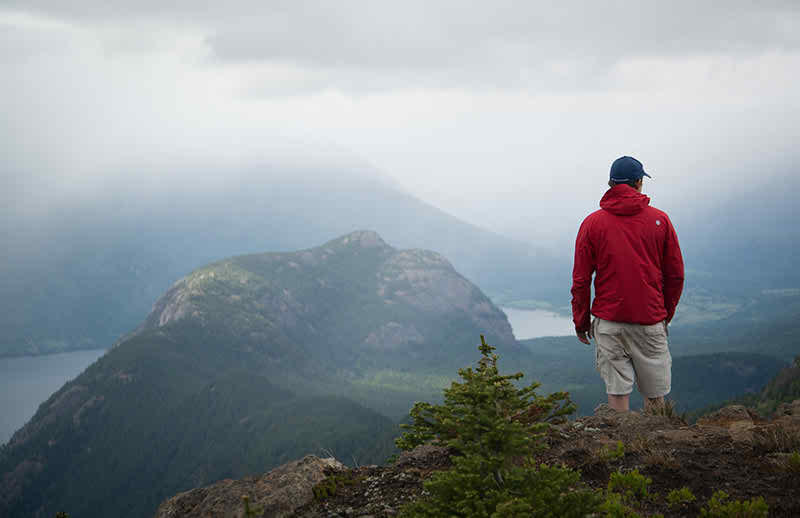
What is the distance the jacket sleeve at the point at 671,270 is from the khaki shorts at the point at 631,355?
422 mm

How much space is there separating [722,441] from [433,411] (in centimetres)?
487

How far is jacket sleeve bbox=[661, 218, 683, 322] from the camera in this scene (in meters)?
8.87

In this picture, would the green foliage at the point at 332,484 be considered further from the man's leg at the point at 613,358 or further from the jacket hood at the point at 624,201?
the jacket hood at the point at 624,201

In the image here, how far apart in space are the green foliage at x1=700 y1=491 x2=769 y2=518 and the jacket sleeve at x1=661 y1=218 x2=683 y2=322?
3229mm

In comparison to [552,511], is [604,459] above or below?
below

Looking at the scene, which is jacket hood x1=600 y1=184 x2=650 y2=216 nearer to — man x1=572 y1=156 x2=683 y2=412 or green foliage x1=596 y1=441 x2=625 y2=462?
man x1=572 y1=156 x2=683 y2=412

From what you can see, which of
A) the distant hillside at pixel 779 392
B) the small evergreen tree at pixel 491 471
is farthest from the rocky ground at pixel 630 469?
the distant hillside at pixel 779 392

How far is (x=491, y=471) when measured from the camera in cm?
617

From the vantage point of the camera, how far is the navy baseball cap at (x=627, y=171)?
8984mm

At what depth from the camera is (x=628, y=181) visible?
901 cm

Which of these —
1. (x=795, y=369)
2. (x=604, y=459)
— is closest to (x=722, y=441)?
(x=604, y=459)

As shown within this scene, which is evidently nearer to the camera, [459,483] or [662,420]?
[459,483]

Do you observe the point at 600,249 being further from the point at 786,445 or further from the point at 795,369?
the point at 795,369

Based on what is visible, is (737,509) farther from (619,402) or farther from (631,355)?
(619,402)
